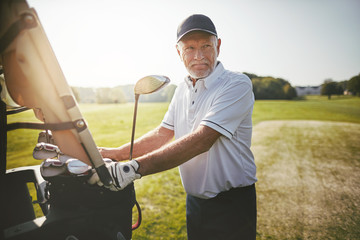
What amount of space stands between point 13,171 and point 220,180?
1900 mm

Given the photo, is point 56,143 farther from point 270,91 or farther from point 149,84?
point 270,91

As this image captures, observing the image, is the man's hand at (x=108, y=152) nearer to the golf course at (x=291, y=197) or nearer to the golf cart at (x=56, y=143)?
the golf cart at (x=56, y=143)

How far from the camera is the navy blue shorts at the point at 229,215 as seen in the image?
6.20ft

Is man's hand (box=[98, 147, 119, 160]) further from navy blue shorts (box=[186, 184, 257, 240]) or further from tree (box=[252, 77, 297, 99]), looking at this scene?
tree (box=[252, 77, 297, 99])

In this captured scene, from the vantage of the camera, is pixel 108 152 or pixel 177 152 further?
pixel 108 152

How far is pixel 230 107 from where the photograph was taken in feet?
5.21

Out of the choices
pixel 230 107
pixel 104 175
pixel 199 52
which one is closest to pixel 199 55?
pixel 199 52

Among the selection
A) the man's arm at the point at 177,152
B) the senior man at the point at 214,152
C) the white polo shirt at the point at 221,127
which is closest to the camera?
the man's arm at the point at 177,152

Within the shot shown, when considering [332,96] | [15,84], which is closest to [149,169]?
[15,84]

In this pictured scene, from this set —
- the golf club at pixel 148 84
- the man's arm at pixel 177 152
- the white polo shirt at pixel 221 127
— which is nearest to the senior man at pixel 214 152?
the white polo shirt at pixel 221 127

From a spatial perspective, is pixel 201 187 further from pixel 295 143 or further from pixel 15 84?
pixel 295 143

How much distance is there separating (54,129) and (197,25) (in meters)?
1.49

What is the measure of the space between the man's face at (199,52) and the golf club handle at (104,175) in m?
1.31

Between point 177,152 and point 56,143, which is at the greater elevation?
point 56,143
